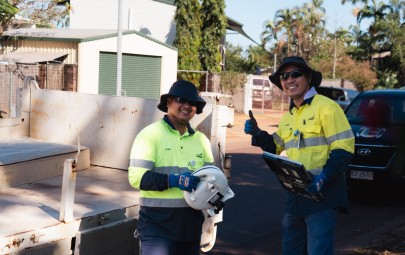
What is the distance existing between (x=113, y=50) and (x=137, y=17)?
786 centimetres

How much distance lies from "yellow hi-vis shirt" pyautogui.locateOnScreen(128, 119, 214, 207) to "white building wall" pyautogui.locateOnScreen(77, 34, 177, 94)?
1879 centimetres

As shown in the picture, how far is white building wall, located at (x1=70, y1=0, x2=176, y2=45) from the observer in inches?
1258

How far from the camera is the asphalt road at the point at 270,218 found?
7261 millimetres

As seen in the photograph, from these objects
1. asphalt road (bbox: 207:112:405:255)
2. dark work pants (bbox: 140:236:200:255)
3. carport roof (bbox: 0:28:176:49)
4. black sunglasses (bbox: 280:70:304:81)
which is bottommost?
asphalt road (bbox: 207:112:405:255)

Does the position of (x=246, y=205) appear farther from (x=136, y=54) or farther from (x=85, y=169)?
(x=136, y=54)

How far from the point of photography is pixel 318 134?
427 centimetres

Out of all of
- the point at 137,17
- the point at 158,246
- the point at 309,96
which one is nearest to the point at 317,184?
the point at 309,96

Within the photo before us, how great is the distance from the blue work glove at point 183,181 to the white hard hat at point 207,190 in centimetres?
5

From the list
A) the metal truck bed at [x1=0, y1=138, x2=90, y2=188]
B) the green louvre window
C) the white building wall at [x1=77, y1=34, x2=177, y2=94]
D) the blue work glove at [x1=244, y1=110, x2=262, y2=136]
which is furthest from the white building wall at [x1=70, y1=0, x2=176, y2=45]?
the blue work glove at [x1=244, y1=110, x2=262, y2=136]

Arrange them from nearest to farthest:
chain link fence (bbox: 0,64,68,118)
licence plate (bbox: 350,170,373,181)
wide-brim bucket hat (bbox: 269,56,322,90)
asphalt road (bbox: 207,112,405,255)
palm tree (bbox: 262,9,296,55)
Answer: wide-brim bucket hat (bbox: 269,56,322,90) < asphalt road (bbox: 207,112,405,255) < licence plate (bbox: 350,170,373,181) < chain link fence (bbox: 0,64,68,118) < palm tree (bbox: 262,9,296,55)

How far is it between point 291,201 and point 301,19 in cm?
5409

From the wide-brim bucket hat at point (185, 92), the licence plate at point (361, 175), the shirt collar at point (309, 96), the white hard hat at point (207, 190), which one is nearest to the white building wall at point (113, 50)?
the licence plate at point (361, 175)

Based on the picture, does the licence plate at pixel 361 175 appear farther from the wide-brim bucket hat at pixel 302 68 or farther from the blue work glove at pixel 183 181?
the blue work glove at pixel 183 181

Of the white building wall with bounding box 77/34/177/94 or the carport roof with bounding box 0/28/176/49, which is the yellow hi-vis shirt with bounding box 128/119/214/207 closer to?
the white building wall with bounding box 77/34/177/94
